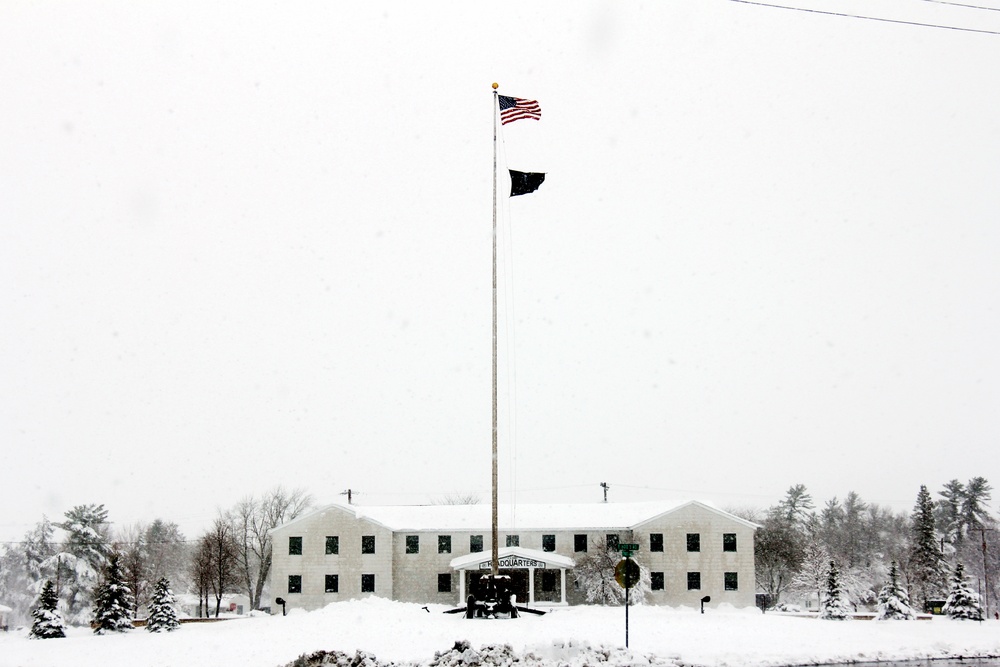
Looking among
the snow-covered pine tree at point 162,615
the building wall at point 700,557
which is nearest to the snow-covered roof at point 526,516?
the building wall at point 700,557

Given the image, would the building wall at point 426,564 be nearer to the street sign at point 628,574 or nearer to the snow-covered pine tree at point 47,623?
the snow-covered pine tree at point 47,623

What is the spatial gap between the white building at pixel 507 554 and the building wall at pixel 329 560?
60 mm

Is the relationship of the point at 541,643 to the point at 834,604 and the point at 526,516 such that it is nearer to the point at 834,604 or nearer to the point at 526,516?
the point at 834,604

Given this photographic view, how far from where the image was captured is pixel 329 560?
171ft

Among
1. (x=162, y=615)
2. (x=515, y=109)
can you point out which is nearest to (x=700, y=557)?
(x=162, y=615)

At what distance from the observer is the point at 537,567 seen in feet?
163

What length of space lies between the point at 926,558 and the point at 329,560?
43029 millimetres

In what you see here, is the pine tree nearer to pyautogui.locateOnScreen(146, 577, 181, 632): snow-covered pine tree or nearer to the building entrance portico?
the building entrance portico

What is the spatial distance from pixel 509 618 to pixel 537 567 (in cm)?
1918

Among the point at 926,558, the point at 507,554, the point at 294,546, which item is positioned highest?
the point at 294,546

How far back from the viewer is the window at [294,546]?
5247 cm

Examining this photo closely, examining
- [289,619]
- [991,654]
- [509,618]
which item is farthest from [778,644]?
[289,619]

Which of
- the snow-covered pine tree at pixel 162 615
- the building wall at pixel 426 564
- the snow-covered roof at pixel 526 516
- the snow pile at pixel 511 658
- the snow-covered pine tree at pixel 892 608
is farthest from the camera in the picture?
the snow-covered roof at pixel 526 516

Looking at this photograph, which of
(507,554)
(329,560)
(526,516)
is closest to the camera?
(507,554)
